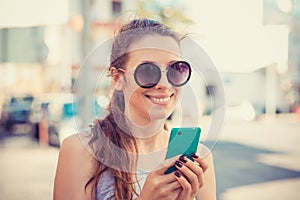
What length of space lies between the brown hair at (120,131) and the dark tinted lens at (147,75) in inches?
1.3

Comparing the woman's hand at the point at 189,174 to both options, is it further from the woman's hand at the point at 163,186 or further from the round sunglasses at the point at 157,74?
the round sunglasses at the point at 157,74

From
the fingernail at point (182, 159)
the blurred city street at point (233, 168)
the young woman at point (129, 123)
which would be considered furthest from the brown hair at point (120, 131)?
the blurred city street at point (233, 168)

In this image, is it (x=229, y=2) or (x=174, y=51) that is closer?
(x=174, y=51)

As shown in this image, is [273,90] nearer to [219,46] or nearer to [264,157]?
[264,157]

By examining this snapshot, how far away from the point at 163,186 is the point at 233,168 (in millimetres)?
2360

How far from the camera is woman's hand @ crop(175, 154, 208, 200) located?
1.80ft

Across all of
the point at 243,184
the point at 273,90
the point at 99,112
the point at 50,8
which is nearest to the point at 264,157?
the point at 243,184

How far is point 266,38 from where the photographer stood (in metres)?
1.24

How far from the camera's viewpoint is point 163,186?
21.7 inches

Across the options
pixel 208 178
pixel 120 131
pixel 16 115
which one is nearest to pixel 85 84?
pixel 120 131

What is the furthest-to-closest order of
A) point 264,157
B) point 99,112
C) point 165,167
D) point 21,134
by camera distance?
point 21,134, point 264,157, point 99,112, point 165,167

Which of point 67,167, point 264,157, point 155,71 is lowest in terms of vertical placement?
point 264,157

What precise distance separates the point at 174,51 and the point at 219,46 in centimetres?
60

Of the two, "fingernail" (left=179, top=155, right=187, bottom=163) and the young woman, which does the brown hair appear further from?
"fingernail" (left=179, top=155, right=187, bottom=163)
